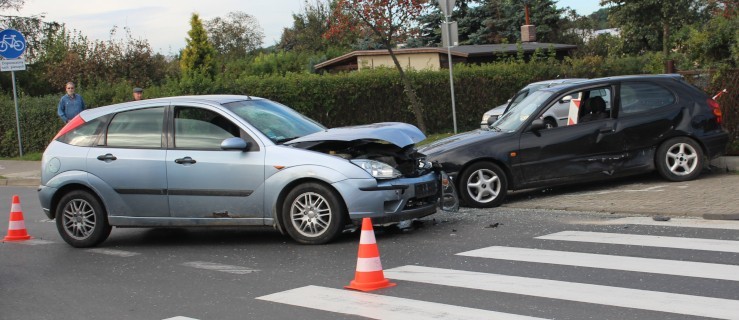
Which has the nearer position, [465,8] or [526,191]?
[526,191]

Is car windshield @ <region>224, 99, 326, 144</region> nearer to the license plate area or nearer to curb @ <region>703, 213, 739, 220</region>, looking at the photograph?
the license plate area

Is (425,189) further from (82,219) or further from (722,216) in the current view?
(82,219)

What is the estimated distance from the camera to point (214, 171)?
9305 mm

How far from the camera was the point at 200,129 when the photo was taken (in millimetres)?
9625

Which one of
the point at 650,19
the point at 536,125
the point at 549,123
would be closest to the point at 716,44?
the point at 549,123

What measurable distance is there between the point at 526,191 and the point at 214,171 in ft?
17.0

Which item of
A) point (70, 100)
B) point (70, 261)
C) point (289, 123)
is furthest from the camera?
point (70, 100)

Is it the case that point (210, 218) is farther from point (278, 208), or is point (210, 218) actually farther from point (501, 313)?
point (501, 313)

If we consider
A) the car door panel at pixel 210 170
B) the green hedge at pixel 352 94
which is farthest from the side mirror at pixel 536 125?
the green hedge at pixel 352 94

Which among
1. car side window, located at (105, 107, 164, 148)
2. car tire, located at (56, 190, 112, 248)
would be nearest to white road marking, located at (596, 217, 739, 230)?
car side window, located at (105, 107, 164, 148)

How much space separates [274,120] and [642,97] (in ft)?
17.3

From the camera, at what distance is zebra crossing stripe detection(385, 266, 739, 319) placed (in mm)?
5965

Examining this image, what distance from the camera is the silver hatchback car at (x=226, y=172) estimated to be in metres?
9.04

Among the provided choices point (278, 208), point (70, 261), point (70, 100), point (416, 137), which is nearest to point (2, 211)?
point (70, 100)
